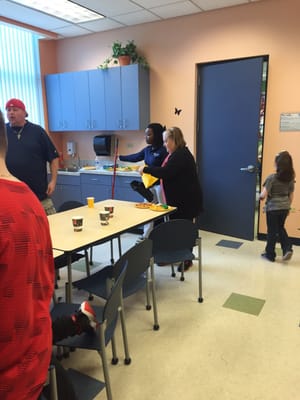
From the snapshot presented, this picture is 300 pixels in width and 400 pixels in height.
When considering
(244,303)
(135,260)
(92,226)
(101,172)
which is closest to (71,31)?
(101,172)

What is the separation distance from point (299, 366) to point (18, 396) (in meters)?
1.82

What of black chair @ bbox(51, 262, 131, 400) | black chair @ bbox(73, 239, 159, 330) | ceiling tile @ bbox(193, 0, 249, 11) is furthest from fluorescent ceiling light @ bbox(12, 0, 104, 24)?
black chair @ bbox(51, 262, 131, 400)

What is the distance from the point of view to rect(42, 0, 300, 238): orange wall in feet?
12.8

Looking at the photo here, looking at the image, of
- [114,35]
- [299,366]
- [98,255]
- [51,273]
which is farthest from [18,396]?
[114,35]

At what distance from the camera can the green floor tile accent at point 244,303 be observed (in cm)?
268

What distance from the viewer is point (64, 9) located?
13.8 feet

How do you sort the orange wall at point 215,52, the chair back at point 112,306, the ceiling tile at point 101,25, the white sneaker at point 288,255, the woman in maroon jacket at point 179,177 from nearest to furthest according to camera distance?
the chair back at point 112,306, the woman in maroon jacket at point 179,177, the white sneaker at point 288,255, the orange wall at point 215,52, the ceiling tile at point 101,25

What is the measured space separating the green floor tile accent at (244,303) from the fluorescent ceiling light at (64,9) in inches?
148

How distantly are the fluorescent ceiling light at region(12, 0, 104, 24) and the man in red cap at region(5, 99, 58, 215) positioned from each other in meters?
1.75

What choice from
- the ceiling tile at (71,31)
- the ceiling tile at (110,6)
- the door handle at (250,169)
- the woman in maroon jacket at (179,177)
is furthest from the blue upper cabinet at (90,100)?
the door handle at (250,169)

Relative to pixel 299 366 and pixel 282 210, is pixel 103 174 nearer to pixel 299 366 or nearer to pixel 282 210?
pixel 282 210

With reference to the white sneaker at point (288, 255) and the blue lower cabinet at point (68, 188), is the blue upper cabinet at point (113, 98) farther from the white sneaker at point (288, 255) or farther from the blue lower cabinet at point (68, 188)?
the white sneaker at point (288, 255)

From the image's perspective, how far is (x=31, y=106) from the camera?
5.38m

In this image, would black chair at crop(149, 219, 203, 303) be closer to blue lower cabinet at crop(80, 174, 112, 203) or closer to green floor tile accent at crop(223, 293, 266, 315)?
green floor tile accent at crop(223, 293, 266, 315)
